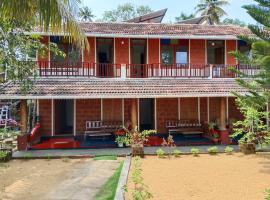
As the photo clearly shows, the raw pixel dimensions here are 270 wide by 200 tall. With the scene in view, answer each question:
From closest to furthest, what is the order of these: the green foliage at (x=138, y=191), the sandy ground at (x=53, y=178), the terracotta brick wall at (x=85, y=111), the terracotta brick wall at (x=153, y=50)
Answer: the green foliage at (x=138, y=191) < the sandy ground at (x=53, y=178) < the terracotta brick wall at (x=85, y=111) < the terracotta brick wall at (x=153, y=50)

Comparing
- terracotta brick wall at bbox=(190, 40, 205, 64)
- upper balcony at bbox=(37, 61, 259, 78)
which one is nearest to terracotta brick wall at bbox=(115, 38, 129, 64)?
upper balcony at bbox=(37, 61, 259, 78)

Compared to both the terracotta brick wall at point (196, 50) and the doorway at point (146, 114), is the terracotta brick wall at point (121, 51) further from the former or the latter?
the terracotta brick wall at point (196, 50)

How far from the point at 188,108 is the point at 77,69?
594 cm

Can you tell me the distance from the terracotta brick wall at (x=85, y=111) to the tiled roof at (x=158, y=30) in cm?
334

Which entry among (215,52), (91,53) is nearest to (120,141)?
(91,53)

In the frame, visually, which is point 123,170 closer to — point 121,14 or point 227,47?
point 227,47

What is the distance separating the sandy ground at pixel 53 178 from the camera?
7.94 meters

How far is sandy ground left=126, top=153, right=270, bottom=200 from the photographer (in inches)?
293

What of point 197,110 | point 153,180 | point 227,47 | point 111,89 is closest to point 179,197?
point 153,180

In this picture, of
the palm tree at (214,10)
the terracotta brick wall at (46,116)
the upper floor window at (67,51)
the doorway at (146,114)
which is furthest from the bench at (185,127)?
the palm tree at (214,10)

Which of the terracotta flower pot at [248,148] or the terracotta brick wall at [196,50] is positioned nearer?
the terracotta flower pot at [248,148]

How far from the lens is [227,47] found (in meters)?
17.3

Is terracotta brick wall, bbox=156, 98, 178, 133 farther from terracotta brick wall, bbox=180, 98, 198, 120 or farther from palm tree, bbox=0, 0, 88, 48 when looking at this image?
palm tree, bbox=0, 0, 88, 48

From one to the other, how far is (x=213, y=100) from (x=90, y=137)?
21.8 feet
